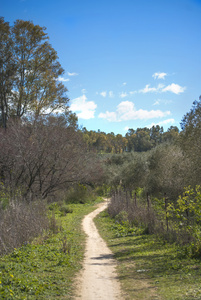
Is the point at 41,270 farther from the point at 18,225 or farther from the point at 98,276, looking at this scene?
the point at 18,225

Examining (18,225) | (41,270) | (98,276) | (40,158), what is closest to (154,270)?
(98,276)

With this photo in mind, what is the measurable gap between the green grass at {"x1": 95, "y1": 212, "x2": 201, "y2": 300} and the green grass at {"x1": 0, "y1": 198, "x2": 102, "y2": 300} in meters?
1.57

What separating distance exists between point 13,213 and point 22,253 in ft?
8.23

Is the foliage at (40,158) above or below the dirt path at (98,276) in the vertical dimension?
above

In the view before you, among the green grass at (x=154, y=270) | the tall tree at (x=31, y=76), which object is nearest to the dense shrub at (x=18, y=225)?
the green grass at (x=154, y=270)

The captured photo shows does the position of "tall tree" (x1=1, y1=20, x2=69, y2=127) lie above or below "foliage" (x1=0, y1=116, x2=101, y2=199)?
above

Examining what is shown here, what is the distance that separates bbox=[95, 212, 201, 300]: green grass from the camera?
6.54m

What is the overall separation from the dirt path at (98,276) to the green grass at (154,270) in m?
0.27

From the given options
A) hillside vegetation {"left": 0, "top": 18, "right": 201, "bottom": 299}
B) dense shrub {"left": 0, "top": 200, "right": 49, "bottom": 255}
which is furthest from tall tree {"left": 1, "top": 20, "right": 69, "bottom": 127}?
dense shrub {"left": 0, "top": 200, "right": 49, "bottom": 255}

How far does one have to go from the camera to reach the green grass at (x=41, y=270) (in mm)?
6223

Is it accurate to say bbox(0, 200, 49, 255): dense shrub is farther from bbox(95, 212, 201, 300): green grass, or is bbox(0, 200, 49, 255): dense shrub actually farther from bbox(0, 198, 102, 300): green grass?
bbox(95, 212, 201, 300): green grass

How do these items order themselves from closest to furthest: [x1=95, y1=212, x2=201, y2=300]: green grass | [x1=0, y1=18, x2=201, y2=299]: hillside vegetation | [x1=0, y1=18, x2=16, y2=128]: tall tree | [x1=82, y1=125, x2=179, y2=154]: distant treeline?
[x1=95, y1=212, x2=201, y2=300]: green grass → [x1=0, y1=18, x2=201, y2=299]: hillside vegetation → [x1=0, y1=18, x2=16, y2=128]: tall tree → [x1=82, y1=125, x2=179, y2=154]: distant treeline

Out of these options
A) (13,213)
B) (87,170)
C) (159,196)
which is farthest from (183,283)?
(159,196)

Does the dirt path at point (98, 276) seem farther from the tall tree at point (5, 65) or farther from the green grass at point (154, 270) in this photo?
the tall tree at point (5, 65)
